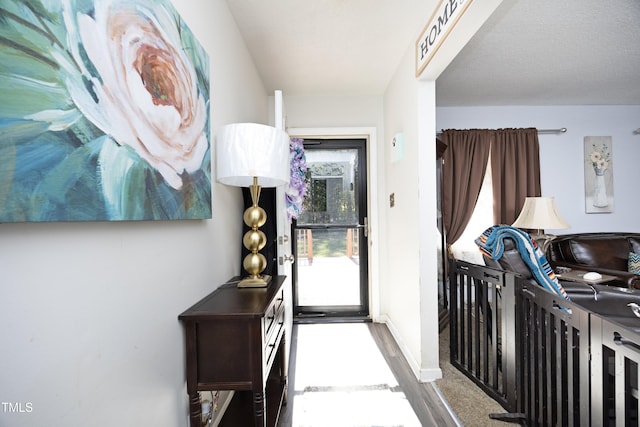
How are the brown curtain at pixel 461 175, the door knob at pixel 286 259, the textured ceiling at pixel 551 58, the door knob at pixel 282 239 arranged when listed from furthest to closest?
the brown curtain at pixel 461 175 → the door knob at pixel 282 239 → the door knob at pixel 286 259 → the textured ceiling at pixel 551 58

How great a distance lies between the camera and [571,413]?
127 centimetres

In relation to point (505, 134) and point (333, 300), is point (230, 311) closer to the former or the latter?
point (333, 300)

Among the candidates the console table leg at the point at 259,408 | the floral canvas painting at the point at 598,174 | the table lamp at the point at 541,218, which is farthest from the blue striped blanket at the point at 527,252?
the floral canvas painting at the point at 598,174

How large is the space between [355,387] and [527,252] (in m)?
1.41

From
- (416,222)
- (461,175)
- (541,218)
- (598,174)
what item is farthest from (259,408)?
(598,174)

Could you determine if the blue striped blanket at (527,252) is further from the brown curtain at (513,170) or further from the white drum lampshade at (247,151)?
the brown curtain at (513,170)

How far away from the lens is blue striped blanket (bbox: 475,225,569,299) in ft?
5.48

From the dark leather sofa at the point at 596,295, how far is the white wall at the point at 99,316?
1.75 m

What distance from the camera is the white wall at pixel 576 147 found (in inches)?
149

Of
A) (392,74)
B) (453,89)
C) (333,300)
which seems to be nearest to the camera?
(392,74)

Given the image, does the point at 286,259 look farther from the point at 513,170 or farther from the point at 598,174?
the point at 598,174

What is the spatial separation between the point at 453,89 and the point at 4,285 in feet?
12.3

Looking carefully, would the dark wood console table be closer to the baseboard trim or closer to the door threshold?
the baseboard trim

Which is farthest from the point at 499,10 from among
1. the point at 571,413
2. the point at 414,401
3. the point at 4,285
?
the point at 4,285
